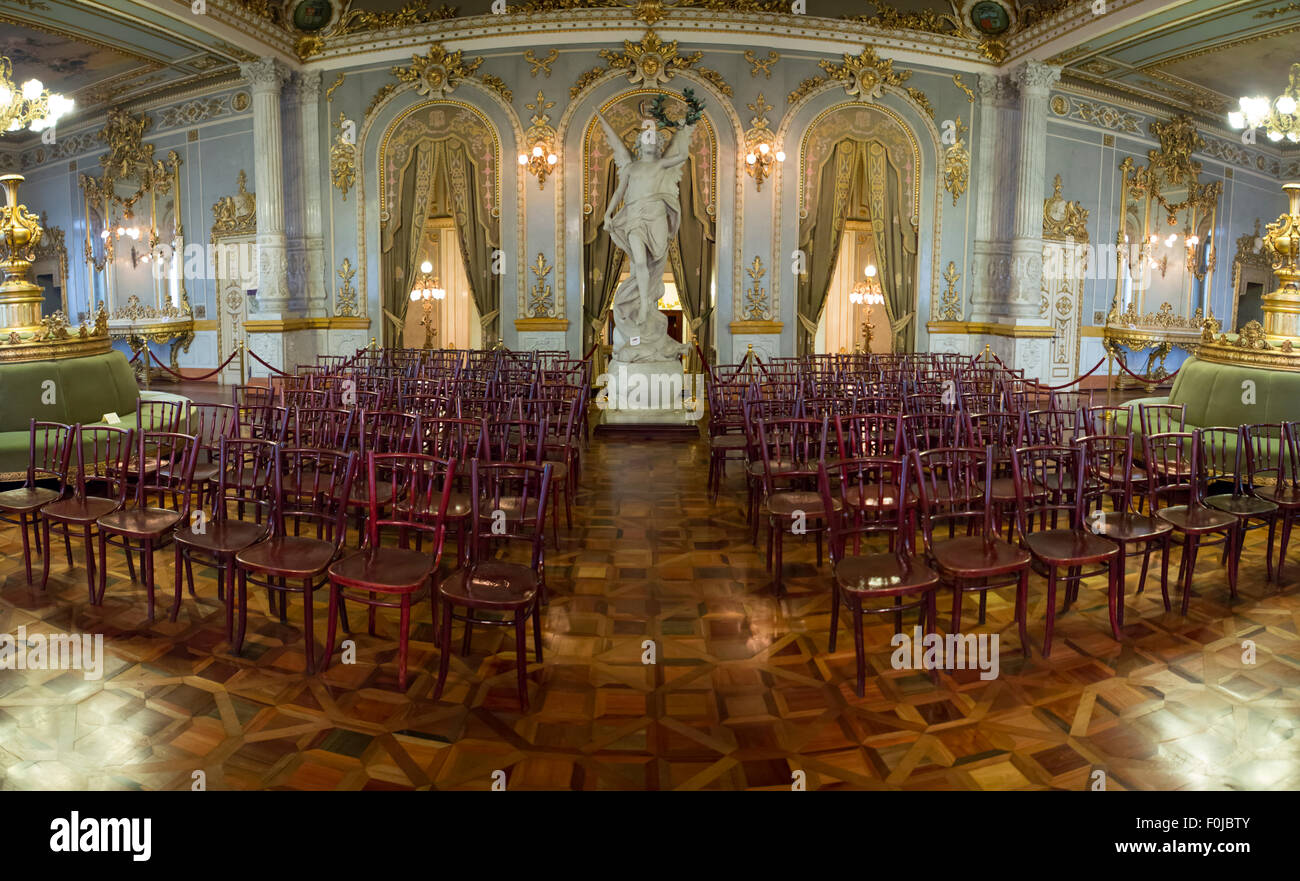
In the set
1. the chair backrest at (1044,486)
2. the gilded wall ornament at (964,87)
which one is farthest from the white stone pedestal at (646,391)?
the gilded wall ornament at (964,87)

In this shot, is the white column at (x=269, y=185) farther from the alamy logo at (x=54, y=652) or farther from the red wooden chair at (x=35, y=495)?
the alamy logo at (x=54, y=652)

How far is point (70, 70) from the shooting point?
1323 centimetres

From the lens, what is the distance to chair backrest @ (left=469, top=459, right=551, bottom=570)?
3484 millimetres

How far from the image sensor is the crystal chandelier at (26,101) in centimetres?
797

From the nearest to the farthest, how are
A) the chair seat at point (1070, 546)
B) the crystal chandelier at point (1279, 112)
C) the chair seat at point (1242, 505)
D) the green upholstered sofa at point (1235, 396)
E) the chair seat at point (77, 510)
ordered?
the chair seat at point (1070, 546) < the chair seat at point (77, 510) < the chair seat at point (1242, 505) < the green upholstered sofa at point (1235, 396) < the crystal chandelier at point (1279, 112)

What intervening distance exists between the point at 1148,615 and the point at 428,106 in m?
11.0

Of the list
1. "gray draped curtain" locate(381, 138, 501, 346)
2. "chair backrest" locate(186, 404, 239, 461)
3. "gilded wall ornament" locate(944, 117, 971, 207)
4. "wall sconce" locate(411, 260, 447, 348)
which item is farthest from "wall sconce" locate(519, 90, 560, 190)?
"gilded wall ornament" locate(944, 117, 971, 207)

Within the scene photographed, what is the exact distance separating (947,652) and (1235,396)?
509 cm

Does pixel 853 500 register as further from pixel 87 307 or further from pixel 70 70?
pixel 87 307

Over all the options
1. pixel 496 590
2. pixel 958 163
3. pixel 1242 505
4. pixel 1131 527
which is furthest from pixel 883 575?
pixel 958 163

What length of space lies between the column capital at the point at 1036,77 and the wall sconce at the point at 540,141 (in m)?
6.34

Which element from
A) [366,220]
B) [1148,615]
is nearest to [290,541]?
[1148,615]

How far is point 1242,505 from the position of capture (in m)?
4.73

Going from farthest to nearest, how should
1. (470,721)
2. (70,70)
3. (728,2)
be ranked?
1. (70,70)
2. (728,2)
3. (470,721)
